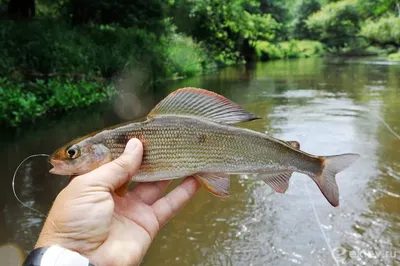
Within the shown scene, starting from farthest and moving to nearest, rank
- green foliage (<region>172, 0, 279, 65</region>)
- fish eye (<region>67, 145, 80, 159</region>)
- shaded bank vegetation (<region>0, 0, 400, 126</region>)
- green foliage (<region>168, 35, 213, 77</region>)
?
1. green foliage (<region>172, 0, 279, 65</region>)
2. green foliage (<region>168, 35, 213, 77</region>)
3. shaded bank vegetation (<region>0, 0, 400, 126</region>)
4. fish eye (<region>67, 145, 80, 159</region>)

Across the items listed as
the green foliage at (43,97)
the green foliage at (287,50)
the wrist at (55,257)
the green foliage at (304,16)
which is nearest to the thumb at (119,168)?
the wrist at (55,257)

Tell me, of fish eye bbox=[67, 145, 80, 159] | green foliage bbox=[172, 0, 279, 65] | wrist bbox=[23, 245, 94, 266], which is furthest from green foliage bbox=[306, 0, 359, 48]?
wrist bbox=[23, 245, 94, 266]

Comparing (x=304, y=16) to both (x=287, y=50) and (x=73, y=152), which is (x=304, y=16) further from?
(x=73, y=152)

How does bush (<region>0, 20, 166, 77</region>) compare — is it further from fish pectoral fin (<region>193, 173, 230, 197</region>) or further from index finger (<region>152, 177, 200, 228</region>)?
fish pectoral fin (<region>193, 173, 230, 197</region>)

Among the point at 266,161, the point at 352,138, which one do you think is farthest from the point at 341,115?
Result: the point at 266,161

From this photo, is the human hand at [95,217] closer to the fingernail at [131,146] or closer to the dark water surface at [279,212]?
the fingernail at [131,146]

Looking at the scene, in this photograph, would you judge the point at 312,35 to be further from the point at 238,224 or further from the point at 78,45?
the point at 238,224
